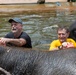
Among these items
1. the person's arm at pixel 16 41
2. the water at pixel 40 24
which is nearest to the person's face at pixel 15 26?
the person's arm at pixel 16 41

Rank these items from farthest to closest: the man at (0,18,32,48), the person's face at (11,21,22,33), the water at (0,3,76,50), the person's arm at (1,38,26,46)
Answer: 1. the water at (0,3,76,50)
2. the person's face at (11,21,22,33)
3. the man at (0,18,32,48)
4. the person's arm at (1,38,26,46)

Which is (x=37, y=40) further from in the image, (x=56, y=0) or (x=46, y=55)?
(x=56, y=0)

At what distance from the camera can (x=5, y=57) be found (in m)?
3.03

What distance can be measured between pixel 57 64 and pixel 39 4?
61.8ft

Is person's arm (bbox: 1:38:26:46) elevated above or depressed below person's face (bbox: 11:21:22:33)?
below

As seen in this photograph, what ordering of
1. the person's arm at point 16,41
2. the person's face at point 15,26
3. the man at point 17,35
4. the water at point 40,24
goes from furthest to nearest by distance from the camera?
the water at point 40,24, the person's face at point 15,26, the man at point 17,35, the person's arm at point 16,41

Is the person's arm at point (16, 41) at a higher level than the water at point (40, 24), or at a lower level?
higher

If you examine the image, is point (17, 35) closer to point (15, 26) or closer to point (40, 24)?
point (15, 26)

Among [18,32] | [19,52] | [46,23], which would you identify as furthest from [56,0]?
[19,52]

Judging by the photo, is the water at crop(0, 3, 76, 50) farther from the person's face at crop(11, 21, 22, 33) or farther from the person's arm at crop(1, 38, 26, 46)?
the person's face at crop(11, 21, 22, 33)

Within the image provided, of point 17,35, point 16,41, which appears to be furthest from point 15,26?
point 16,41

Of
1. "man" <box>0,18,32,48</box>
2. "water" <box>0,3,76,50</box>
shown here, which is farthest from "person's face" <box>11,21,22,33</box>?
"water" <box>0,3,76,50</box>

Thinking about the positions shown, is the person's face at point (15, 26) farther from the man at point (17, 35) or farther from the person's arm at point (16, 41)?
the person's arm at point (16, 41)

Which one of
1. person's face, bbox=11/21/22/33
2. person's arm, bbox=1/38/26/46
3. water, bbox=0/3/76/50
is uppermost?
person's face, bbox=11/21/22/33
